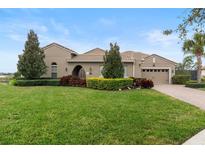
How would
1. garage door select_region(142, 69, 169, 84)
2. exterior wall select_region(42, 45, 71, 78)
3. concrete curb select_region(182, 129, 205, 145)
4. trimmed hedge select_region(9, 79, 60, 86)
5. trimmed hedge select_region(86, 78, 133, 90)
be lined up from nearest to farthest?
concrete curb select_region(182, 129, 205, 145) → trimmed hedge select_region(86, 78, 133, 90) → trimmed hedge select_region(9, 79, 60, 86) → exterior wall select_region(42, 45, 71, 78) → garage door select_region(142, 69, 169, 84)

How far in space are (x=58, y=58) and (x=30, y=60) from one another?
3.74 meters

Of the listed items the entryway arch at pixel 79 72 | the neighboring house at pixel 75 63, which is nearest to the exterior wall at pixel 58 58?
the neighboring house at pixel 75 63

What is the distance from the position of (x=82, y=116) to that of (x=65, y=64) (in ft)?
63.8

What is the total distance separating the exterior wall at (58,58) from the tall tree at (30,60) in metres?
2.65

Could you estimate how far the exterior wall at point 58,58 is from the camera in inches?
1036

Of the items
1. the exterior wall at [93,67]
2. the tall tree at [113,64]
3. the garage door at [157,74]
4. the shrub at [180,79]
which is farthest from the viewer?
the garage door at [157,74]

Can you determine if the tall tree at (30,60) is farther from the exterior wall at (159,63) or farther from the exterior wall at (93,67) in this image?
the exterior wall at (159,63)

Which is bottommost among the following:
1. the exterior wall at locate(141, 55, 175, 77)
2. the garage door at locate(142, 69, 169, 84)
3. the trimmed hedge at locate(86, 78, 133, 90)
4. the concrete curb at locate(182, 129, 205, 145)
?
the concrete curb at locate(182, 129, 205, 145)

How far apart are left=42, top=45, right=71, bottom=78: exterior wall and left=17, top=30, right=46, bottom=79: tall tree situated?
2647 millimetres

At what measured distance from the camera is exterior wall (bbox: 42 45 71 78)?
26.3 m

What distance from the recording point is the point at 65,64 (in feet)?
86.3

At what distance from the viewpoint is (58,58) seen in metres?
26.3

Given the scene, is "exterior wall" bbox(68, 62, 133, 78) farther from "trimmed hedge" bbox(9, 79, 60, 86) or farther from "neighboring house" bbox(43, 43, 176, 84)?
"trimmed hedge" bbox(9, 79, 60, 86)

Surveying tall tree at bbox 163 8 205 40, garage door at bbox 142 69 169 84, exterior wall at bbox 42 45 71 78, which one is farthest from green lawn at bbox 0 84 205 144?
garage door at bbox 142 69 169 84
